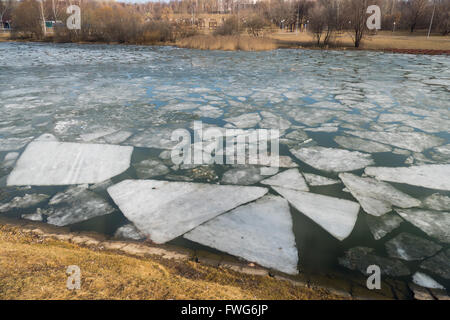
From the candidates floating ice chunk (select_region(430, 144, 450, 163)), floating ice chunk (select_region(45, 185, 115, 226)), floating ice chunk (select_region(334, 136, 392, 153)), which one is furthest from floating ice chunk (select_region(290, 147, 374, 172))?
floating ice chunk (select_region(45, 185, 115, 226))

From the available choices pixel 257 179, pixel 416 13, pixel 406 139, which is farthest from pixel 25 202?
pixel 416 13

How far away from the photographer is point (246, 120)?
4152 mm

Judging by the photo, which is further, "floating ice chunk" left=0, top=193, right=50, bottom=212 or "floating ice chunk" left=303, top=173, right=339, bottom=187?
"floating ice chunk" left=303, top=173, right=339, bottom=187

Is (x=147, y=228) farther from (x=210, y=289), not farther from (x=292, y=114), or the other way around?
(x=292, y=114)

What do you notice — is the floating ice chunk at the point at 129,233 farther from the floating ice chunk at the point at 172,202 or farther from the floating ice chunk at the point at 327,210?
the floating ice chunk at the point at 327,210

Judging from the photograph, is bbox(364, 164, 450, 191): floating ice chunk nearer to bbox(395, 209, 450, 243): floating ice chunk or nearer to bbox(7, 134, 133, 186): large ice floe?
bbox(395, 209, 450, 243): floating ice chunk

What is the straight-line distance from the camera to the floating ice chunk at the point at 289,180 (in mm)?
2436

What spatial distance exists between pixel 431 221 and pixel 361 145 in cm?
145

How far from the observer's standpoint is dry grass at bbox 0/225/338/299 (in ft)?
3.74

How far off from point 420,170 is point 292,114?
215cm

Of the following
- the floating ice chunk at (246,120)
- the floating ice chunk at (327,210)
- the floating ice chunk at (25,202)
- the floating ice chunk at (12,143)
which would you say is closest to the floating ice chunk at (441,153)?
the floating ice chunk at (327,210)

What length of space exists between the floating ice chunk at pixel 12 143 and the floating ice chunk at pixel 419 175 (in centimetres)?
388

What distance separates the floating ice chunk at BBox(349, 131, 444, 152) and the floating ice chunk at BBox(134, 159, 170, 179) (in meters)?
2.59
